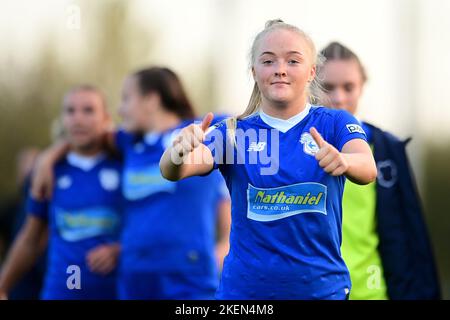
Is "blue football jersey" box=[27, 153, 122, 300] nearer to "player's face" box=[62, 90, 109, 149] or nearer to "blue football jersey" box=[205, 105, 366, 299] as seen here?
"player's face" box=[62, 90, 109, 149]

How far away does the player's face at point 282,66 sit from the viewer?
3512mm

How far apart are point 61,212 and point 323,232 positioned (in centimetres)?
284

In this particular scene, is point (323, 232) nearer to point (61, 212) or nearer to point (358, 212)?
point (358, 212)

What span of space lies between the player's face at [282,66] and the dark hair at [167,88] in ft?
8.13

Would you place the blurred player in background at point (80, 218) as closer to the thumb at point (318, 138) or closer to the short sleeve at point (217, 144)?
the short sleeve at point (217, 144)

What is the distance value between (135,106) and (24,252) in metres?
1.11

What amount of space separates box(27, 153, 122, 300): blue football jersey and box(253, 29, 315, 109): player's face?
8.71ft

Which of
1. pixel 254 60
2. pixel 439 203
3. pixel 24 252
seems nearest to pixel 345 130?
pixel 254 60

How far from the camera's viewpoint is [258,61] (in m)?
3.58

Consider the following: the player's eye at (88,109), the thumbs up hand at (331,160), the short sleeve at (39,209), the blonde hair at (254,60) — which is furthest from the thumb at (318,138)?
the short sleeve at (39,209)

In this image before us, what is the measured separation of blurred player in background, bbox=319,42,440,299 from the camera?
4.79 m

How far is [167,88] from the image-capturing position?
6039mm
